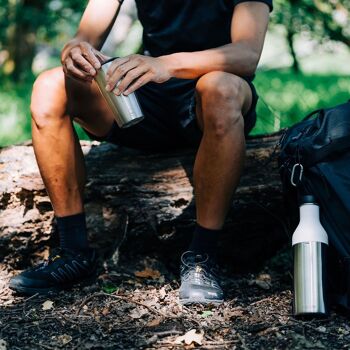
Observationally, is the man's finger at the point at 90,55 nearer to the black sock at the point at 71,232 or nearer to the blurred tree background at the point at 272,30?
the black sock at the point at 71,232

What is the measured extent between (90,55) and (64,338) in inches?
44.6

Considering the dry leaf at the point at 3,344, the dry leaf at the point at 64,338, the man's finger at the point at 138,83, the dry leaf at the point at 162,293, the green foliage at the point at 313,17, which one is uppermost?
the green foliage at the point at 313,17

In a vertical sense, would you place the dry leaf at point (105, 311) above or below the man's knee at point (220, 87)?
below

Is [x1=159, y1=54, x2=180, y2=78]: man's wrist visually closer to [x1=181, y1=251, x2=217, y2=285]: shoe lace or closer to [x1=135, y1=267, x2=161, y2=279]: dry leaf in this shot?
[x1=181, y1=251, x2=217, y2=285]: shoe lace

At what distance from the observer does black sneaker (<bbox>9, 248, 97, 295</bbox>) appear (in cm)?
273

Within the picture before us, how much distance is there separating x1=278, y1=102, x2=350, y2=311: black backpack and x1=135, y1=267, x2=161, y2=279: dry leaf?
86 cm

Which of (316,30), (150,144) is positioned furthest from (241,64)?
(316,30)

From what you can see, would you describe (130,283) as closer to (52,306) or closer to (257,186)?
(52,306)

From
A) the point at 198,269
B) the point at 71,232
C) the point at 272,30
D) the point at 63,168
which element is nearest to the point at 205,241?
the point at 198,269

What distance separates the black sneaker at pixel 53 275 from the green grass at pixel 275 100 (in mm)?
2104

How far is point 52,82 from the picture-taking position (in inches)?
108

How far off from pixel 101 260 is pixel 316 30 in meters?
4.96

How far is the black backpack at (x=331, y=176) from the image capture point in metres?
2.37

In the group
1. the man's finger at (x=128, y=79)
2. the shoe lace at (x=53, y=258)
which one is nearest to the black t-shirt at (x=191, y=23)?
the man's finger at (x=128, y=79)
